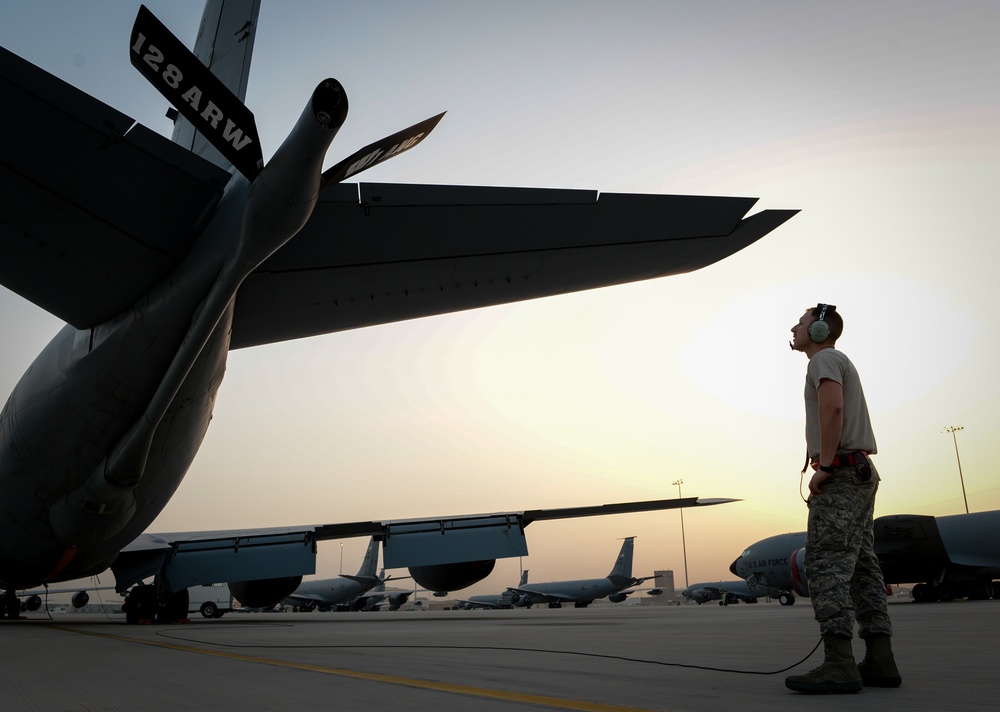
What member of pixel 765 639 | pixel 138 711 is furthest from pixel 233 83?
pixel 765 639

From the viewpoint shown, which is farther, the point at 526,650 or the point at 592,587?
the point at 592,587

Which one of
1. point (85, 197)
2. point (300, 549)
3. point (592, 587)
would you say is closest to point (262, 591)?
point (300, 549)

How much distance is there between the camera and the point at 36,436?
9250 mm

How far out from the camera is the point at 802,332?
164 inches

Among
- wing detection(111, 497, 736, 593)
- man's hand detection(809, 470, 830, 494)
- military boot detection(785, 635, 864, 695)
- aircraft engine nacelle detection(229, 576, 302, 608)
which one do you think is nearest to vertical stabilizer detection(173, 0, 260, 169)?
man's hand detection(809, 470, 830, 494)

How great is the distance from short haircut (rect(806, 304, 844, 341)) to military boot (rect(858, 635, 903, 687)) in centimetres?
157

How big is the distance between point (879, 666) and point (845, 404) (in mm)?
1297

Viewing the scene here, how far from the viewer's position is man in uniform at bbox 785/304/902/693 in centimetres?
350

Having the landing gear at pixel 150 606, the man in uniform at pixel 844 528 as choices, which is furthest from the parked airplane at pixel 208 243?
the landing gear at pixel 150 606

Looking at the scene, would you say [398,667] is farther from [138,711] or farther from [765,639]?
[765,639]

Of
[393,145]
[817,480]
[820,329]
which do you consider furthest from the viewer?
[393,145]

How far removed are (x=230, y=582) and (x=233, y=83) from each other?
434 inches

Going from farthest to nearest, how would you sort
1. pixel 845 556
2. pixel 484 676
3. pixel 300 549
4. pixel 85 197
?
pixel 300 549 → pixel 85 197 → pixel 484 676 → pixel 845 556

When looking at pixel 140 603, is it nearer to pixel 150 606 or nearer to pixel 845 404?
pixel 150 606
